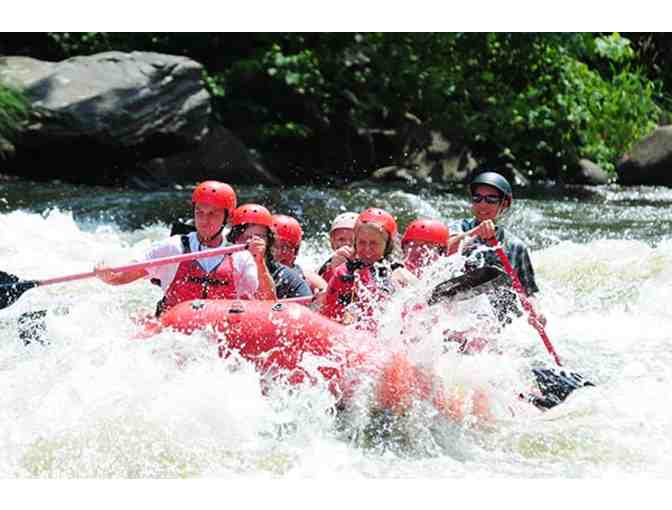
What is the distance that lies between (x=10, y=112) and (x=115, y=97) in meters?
1.18

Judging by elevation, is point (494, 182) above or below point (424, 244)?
above

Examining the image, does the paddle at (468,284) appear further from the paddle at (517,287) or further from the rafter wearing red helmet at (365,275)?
the paddle at (517,287)

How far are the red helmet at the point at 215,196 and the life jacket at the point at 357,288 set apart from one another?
2.21ft

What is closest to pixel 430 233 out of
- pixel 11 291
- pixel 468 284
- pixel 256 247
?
pixel 468 284

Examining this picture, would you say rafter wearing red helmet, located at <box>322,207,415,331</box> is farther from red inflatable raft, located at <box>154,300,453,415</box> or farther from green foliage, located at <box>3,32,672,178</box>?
green foliage, located at <box>3,32,672,178</box>

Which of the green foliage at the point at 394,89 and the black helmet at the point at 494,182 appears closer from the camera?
the black helmet at the point at 494,182

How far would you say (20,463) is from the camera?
469 centimetres

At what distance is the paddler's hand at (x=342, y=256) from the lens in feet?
19.7

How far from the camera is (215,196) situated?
577cm

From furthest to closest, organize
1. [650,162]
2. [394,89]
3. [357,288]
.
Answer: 1. [394,89]
2. [650,162]
3. [357,288]

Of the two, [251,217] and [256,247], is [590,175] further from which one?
[256,247]

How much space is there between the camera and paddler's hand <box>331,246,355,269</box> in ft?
19.7

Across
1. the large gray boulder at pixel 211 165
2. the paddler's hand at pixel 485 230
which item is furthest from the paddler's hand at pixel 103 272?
the large gray boulder at pixel 211 165

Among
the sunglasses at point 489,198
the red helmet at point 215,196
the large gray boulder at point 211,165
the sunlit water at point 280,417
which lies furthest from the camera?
the large gray boulder at point 211,165
